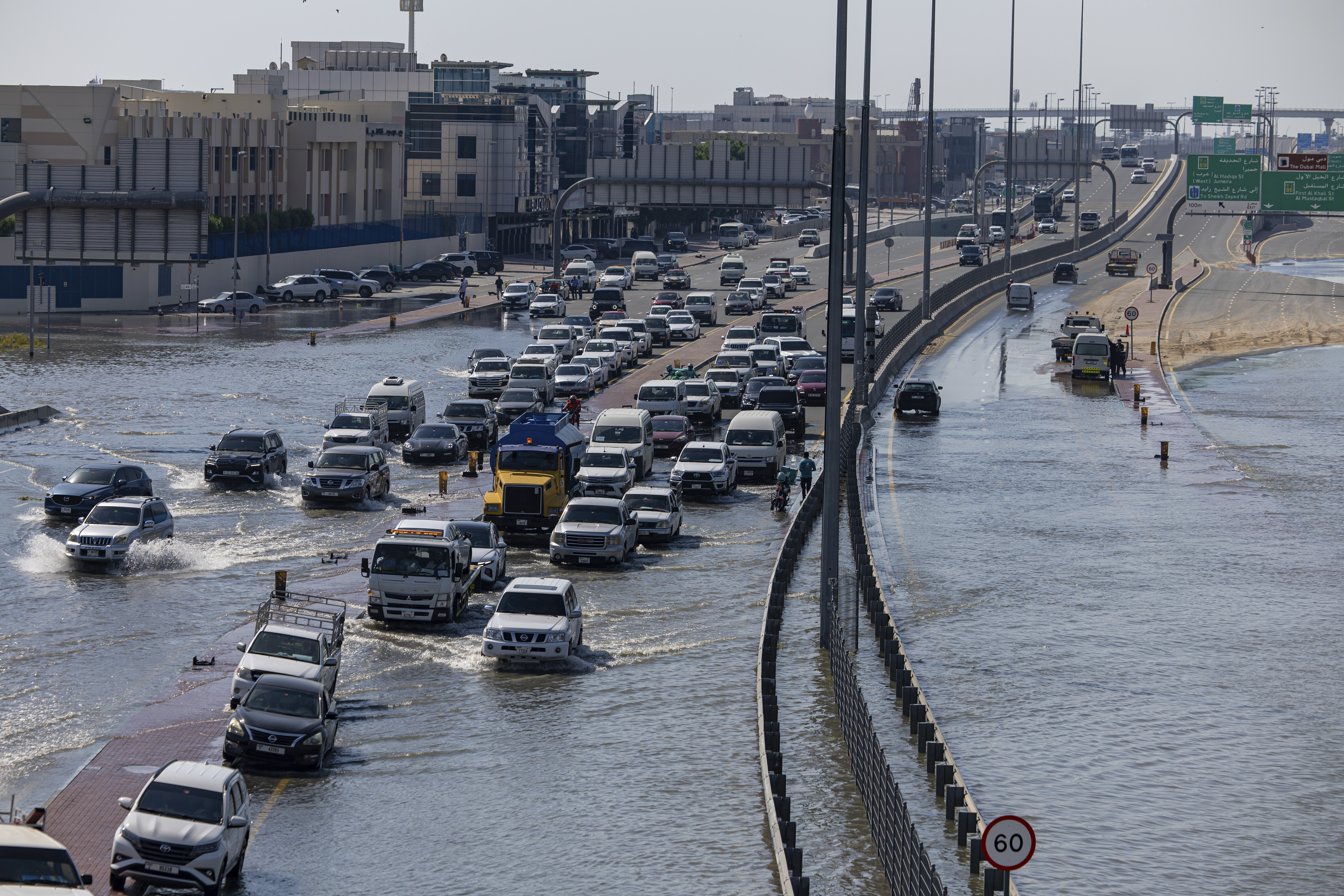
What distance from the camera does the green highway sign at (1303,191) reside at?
4235 inches

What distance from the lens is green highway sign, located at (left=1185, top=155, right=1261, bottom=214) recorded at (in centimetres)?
10975

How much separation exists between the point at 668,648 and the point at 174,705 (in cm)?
928

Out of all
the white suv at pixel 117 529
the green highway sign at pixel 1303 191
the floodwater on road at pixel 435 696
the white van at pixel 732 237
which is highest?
the green highway sign at pixel 1303 191

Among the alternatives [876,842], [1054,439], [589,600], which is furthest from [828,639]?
[1054,439]

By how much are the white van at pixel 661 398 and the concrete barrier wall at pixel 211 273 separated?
38853mm

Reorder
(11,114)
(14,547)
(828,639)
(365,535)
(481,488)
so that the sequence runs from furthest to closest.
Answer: (11,114)
(481,488)
(365,535)
(14,547)
(828,639)

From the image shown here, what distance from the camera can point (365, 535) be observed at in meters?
41.8

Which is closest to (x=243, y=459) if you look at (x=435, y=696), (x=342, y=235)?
(x=435, y=696)

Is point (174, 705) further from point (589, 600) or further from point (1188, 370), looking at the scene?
point (1188, 370)

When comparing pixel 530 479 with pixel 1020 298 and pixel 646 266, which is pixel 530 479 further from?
pixel 646 266

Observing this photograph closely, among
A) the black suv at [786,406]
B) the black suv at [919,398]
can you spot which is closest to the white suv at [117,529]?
the black suv at [786,406]

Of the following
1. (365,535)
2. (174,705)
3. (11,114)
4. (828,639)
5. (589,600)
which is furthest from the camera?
(11,114)

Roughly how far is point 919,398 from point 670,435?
1384 centimetres

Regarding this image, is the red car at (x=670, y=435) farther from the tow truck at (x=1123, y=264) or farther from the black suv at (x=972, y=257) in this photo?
the black suv at (x=972, y=257)
